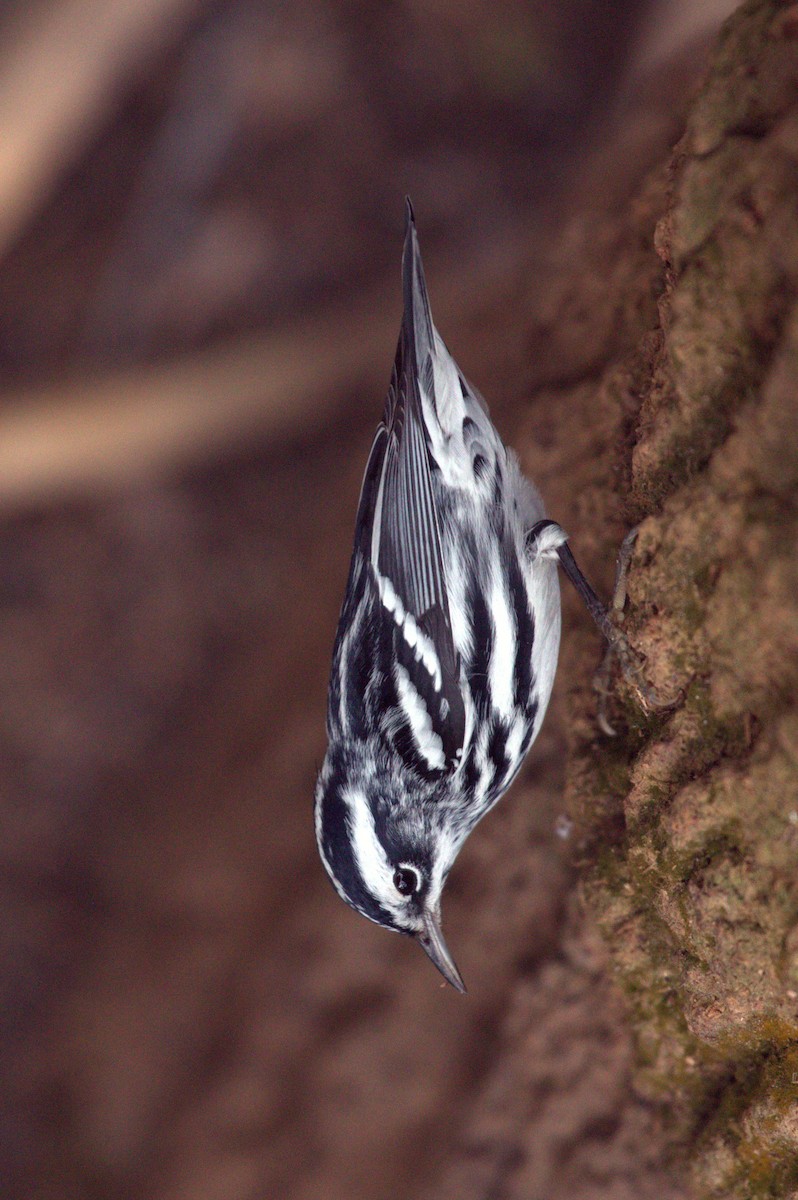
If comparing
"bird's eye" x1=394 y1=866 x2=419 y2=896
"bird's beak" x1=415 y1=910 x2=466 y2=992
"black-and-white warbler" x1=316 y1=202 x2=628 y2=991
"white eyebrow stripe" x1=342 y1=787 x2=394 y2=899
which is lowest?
"bird's beak" x1=415 y1=910 x2=466 y2=992

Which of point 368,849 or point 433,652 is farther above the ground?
point 433,652

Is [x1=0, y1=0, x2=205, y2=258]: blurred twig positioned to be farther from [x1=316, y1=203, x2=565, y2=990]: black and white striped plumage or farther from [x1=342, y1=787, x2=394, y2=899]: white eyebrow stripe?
[x1=342, y1=787, x2=394, y2=899]: white eyebrow stripe

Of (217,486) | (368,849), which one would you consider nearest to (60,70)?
(368,849)

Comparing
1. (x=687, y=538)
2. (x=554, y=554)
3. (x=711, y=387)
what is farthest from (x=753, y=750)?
(x=554, y=554)

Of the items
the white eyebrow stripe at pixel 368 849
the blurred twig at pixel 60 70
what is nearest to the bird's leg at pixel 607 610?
the white eyebrow stripe at pixel 368 849

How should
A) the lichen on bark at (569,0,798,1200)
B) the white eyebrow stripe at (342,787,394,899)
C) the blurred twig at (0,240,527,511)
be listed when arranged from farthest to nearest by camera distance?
1. the blurred twig at (0,240,527,511)
2. the white eyebrow stripe at (342,787,394,899)
3. the lichen on bark at (569,0,798,1200)

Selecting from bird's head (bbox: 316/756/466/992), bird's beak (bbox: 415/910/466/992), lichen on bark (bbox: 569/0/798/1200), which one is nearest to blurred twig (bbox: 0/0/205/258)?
lichen on bark (bbox: 569/0/798/1200)

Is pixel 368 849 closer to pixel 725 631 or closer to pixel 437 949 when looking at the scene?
pixel 437 949
